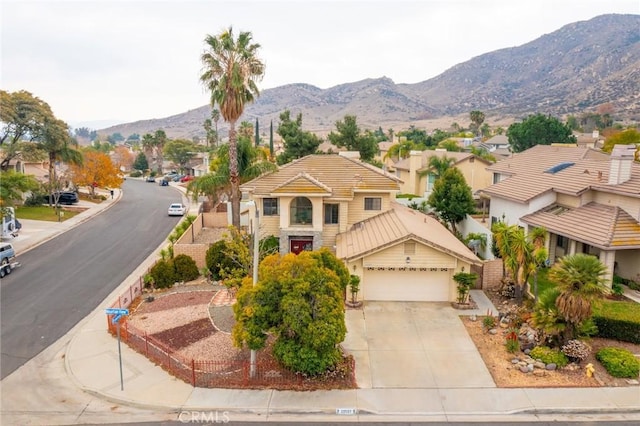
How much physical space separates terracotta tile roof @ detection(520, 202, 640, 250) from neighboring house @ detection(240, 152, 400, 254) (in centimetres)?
899

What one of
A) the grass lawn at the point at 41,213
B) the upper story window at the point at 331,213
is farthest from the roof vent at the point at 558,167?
the grass lawn at the point at 41,213

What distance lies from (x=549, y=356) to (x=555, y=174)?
16.7 metres

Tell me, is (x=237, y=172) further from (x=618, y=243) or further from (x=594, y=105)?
(x=594, y=105)

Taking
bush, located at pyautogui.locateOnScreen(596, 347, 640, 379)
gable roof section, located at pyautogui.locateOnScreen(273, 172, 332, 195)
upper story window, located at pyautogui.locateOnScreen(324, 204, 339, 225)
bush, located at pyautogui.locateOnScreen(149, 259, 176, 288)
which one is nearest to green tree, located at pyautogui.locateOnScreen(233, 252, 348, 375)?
bush, located at pyautogui.locateOnScreen(596, 347, 640, 379)

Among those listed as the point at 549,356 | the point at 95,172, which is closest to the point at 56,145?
the point at 95,172

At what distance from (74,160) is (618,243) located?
172 ft

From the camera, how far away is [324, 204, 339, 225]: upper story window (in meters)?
27.3

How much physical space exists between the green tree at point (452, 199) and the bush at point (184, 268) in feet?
62.5

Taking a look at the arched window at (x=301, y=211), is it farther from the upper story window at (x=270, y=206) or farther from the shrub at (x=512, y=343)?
the shrub at (x=512, y=343)

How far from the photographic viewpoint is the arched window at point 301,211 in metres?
26.3

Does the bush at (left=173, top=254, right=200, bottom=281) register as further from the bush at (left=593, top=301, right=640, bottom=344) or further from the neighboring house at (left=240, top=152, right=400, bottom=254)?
the bush at (left=593, top=301, right=640, bottom=344)

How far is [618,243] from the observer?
2084 centimetres

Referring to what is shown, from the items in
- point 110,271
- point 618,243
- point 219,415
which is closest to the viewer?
point 219,415

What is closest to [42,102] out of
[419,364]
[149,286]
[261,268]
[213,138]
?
[149,286]
